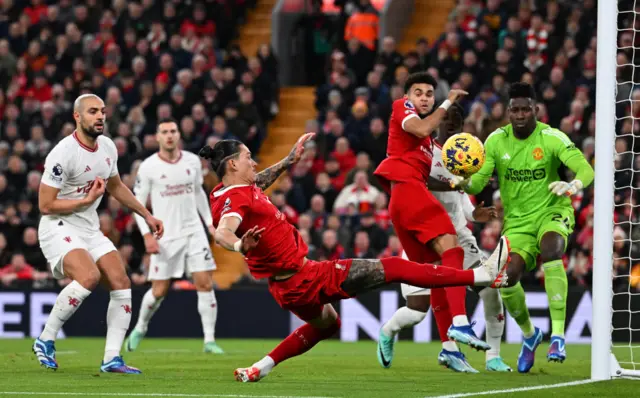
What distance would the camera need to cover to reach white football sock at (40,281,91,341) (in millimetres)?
10719

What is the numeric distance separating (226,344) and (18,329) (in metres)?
3.31

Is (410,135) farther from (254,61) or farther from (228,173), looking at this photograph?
(254,61)

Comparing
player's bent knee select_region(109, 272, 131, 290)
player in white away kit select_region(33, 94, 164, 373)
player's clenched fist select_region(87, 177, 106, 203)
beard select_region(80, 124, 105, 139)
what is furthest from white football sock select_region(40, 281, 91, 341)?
beard select_region(80, 124, 105, 139)

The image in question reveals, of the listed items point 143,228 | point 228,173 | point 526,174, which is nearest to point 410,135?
point 526,174

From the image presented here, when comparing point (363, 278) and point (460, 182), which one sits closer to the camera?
point (363, 278)

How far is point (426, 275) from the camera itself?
9148 mm

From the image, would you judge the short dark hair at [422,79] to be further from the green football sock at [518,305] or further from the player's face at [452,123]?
the green football sock at [518,305]

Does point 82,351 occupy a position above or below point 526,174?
below

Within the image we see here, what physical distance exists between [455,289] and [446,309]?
0.58 meters

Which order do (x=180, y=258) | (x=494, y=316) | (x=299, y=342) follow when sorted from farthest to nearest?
(x=180, y=258) < (x=494, y=316) < (x=299, y=342)

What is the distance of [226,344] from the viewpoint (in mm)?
16438

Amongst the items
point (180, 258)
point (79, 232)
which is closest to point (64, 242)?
point (79, 232)

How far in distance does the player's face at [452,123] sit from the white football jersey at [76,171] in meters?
3.01

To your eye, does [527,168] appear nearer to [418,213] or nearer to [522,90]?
[522,90]
